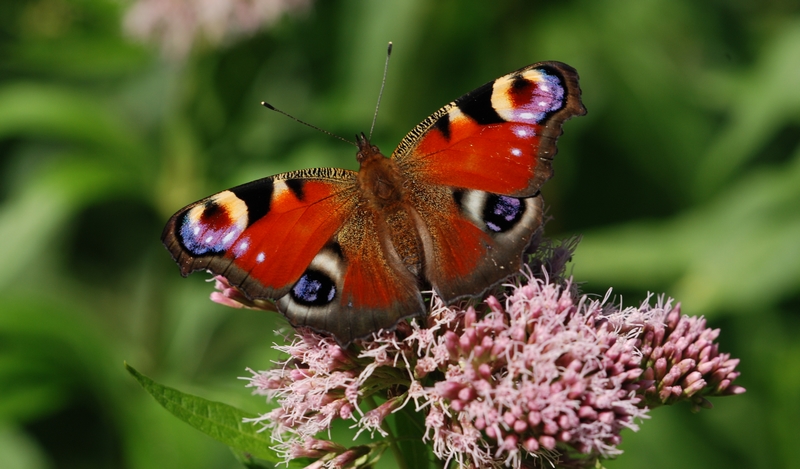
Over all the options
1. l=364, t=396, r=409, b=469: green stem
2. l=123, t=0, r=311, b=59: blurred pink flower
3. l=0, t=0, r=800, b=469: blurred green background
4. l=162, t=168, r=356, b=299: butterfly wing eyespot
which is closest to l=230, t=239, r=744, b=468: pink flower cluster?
l=364, t=396, r=409, b=469: green stem

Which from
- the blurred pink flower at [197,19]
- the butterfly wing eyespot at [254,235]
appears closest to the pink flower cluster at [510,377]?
the butterfly wing eyespot at [254,235]

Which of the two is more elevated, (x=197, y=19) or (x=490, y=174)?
A: (x=197, y=19)

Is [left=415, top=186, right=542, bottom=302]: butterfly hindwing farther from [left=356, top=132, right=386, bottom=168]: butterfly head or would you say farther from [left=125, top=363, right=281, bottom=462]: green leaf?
[left=125, top=363, right=281, bottom=462]: green leaf

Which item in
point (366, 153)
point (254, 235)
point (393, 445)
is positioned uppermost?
point (366, 153)

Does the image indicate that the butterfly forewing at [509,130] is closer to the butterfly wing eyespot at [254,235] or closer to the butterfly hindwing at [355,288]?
the butterfly hindwing at [355,288]

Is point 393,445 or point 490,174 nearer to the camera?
point 393,445

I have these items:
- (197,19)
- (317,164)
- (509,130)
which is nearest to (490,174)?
(509,130)

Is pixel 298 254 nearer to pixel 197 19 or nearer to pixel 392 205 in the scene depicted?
pixel 392 205

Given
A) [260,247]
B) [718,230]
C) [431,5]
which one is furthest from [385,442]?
[431,5]

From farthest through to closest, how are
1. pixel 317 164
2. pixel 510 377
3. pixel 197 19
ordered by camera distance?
pixel 197 19, pixel 317 164, pixel 510 377
